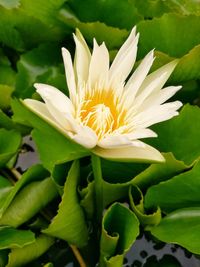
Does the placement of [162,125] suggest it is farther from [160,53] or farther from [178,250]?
[178,250]

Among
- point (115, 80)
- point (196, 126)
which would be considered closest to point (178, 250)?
point (196, 126)

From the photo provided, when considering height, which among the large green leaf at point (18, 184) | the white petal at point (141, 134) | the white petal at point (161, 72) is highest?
the white petal at point (161, 72)

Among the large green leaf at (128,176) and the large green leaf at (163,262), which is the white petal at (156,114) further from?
the large green leaf at (163,262)

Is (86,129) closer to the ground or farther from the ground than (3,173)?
farther from the ground

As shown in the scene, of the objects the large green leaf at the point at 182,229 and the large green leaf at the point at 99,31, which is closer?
the large green leaf at the point at 182,229

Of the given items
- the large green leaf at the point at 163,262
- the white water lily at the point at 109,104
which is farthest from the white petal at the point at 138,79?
the large green leaf at the point at 163,262

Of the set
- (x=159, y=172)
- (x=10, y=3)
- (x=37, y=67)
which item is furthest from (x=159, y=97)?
(x=10, y=3)

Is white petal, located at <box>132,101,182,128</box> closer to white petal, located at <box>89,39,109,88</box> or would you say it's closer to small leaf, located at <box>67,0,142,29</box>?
white petal, located at <box>89,39,109,88</box>

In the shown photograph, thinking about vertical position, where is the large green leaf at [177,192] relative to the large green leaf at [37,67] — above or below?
below
